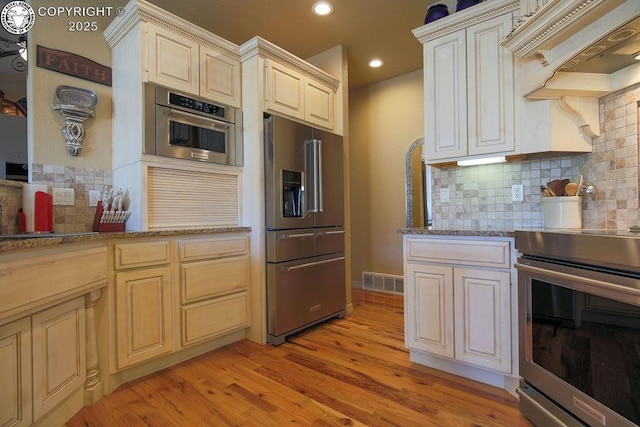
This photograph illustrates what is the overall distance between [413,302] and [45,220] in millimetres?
2359

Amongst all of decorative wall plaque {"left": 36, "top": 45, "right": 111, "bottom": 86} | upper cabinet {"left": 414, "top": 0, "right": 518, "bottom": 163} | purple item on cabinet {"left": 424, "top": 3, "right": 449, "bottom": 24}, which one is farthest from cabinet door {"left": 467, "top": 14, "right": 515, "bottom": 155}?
decorative wall plaque {"left": 36, "top": 45, "right": 111, "bottom": 86}

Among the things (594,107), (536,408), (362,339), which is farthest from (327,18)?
(536,408)

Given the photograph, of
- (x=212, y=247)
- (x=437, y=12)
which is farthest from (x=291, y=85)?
(x=212, y=247)

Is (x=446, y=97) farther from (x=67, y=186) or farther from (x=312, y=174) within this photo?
(x=67, y=186)

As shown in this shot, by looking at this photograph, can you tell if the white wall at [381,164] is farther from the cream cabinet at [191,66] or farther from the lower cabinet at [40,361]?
the lower cabinet at [40,361]

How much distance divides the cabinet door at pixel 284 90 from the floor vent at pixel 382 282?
2314 millimetres

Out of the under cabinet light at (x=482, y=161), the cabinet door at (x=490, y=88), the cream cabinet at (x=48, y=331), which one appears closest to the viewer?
the cream cabinet at (x=48, y=331)

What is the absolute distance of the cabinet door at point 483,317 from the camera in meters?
1.74

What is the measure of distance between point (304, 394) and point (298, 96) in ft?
7.77

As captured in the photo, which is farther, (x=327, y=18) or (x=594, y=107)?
(x=327, y=18)

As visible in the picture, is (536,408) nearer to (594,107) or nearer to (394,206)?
(594,107)

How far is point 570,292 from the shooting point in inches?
52.1

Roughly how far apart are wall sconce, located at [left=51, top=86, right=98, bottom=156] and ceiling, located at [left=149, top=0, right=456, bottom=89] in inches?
39.7

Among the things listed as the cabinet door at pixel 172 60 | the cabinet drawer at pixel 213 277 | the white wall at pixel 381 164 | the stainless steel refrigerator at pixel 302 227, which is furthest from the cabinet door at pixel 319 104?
the cabinet drawer at pixel 213 277
